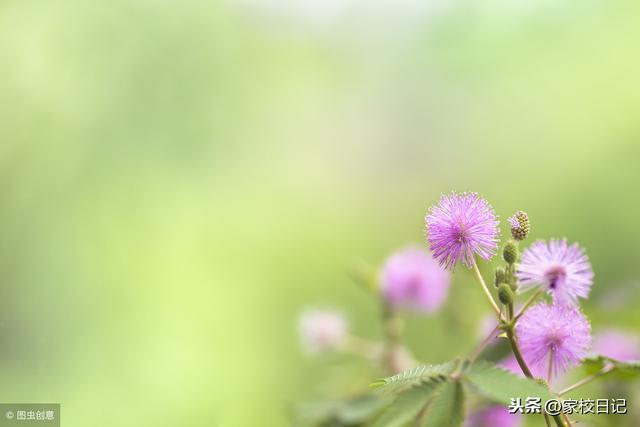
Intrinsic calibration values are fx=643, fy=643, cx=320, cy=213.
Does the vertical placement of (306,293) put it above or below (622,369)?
above

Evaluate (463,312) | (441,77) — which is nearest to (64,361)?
(463,312)

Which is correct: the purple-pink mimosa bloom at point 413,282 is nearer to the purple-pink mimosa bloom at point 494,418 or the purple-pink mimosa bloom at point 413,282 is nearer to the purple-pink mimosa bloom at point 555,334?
the purple-pink mimosa bloom at point 494,418

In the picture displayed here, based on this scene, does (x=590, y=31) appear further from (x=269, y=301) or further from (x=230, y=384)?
(x=230, y=384)

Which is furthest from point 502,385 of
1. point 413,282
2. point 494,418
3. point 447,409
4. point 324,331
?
point 324,331

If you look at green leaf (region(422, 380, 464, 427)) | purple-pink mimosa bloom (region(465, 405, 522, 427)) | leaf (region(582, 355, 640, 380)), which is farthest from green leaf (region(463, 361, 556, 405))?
purple-pink mimosa bloom (region(465, 405, 522, 427))

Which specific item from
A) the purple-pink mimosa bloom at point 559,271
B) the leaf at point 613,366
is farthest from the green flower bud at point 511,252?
the leaf at point 613,366
